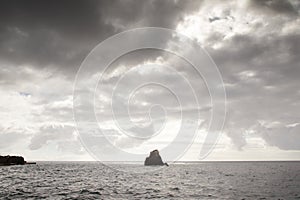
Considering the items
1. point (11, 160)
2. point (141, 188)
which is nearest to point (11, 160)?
point (11, 160)

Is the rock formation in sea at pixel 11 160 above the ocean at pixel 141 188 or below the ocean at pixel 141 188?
above

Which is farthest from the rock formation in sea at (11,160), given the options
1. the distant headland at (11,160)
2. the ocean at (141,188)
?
the ocean at (141,188)

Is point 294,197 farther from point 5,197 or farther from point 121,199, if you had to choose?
point 5,197

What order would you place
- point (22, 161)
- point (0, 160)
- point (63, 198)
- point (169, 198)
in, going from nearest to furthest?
1. point (63, 198)
2. point (169, 198)
3. point (0, 160)
4. point (22, 161)

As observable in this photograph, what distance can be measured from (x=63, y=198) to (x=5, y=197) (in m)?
7.70

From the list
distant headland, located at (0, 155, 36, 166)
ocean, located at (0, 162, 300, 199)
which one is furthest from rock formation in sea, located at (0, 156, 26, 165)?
ocean, located at (0, 162, 300, 199)

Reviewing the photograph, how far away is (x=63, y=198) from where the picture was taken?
33188 mm

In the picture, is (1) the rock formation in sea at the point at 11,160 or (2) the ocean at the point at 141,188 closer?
(2) the ocean at the point at 141,188

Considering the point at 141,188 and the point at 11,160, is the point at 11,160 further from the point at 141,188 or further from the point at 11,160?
the point at 141,188

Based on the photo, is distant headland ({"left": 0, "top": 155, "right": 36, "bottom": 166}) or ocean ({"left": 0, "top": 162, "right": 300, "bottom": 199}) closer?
ocean ({"left": 0, "top": 162, "right": 300, "bottom": 199})

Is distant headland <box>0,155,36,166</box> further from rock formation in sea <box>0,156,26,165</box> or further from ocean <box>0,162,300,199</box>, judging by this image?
ocean <box>0,162,300,199</box>

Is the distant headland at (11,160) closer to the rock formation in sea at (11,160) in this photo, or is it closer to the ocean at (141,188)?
the rock formation in sea at (11,160)

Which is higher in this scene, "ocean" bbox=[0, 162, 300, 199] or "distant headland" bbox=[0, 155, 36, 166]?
"distant headland" bbox=[0, 155, 36, 166]

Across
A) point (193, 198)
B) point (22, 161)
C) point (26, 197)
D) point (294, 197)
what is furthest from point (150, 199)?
point (22, 161)
